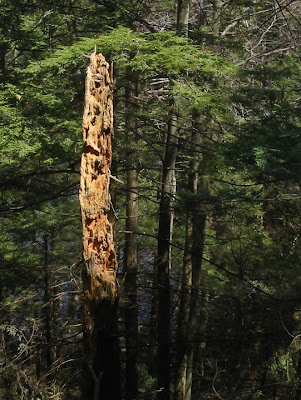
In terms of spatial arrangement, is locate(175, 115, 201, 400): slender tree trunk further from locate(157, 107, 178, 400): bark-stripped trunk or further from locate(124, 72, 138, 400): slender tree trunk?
locate(124, 72, 138, 400): slender tree trunk

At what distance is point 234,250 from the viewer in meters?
14.0

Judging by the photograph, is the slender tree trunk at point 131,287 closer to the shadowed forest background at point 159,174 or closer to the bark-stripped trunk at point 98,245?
the shadowed forest background at point 159,174

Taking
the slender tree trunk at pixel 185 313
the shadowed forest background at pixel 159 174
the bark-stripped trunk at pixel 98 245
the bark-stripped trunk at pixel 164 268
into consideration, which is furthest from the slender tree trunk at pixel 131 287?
the bark-stripped trunk at pixel 98 245

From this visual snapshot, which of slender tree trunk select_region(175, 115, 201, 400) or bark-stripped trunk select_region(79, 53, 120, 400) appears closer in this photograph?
bark-stripped trunk select_region(79, 53, 120, 400)

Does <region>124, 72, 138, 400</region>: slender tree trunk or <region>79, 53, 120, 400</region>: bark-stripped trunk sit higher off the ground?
<region>79, 53, 120, 400</region>: bark-stripped trunk

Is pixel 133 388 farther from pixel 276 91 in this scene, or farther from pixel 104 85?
pixel 104 85

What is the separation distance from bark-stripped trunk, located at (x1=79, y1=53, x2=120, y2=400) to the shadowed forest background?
0.11 ft

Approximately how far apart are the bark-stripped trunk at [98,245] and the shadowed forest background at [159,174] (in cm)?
3

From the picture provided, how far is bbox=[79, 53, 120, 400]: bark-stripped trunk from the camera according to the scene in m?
4.86

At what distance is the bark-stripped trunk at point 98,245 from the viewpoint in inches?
191

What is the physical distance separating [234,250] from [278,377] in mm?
4144

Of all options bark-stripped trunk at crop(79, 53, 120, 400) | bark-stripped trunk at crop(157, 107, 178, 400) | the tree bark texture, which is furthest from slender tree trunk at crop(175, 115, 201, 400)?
bark-stripped trunk at crop(79, 53, 120, 400)

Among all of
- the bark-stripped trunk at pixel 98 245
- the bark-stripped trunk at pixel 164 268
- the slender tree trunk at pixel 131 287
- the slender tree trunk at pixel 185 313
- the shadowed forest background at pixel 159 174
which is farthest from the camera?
the slender tree trunk at pixel 185 313

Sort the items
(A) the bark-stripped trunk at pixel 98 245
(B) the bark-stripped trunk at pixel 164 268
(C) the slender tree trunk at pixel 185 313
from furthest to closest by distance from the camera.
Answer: (C) the slender tree trunk at pixel 185 313 → (B) the bark-stripped trunk at pixel 164 268 → (A) the bark-stripped trunk at pixel 98 245
